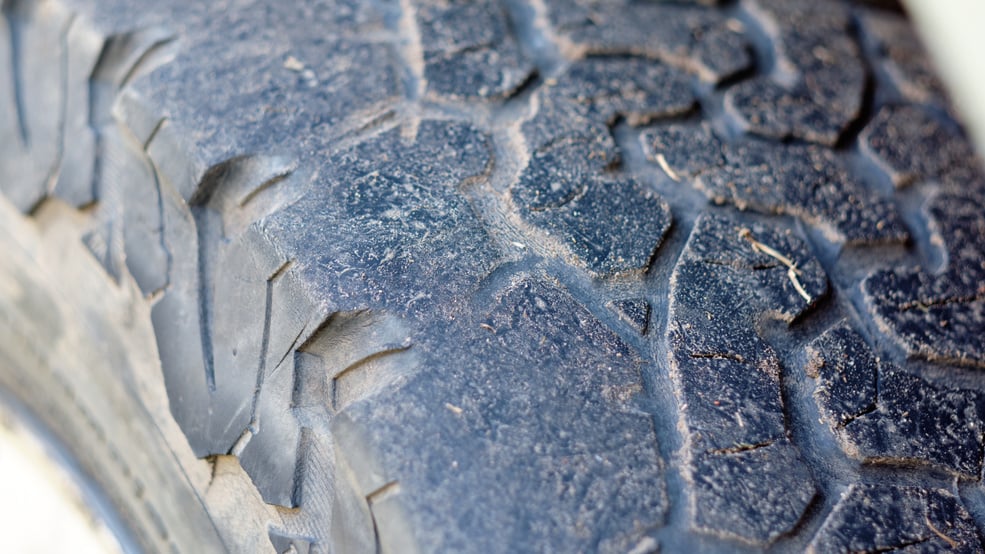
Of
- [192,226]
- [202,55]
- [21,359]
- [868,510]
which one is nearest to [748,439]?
[868,510]

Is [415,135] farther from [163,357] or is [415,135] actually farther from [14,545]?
[14,545]

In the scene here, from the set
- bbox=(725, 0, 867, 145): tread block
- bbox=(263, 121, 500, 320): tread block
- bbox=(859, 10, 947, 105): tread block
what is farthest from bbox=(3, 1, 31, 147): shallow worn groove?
bbox=(859, 10, 947, 105): tread block

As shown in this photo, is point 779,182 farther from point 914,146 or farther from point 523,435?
point 523,435

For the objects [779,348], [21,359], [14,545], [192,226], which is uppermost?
[192,226]

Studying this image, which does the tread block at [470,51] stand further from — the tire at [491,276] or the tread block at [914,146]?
the tread block at [914,146]

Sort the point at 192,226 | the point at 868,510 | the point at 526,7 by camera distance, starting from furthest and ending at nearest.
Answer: the point at 526,7
the point at 192,226
the point at 868,510

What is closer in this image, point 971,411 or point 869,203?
point 971,411

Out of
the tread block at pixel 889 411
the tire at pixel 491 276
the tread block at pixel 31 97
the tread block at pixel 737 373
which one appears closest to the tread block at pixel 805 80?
the tire at pixel 491 276

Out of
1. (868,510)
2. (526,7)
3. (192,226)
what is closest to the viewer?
(868,510)
